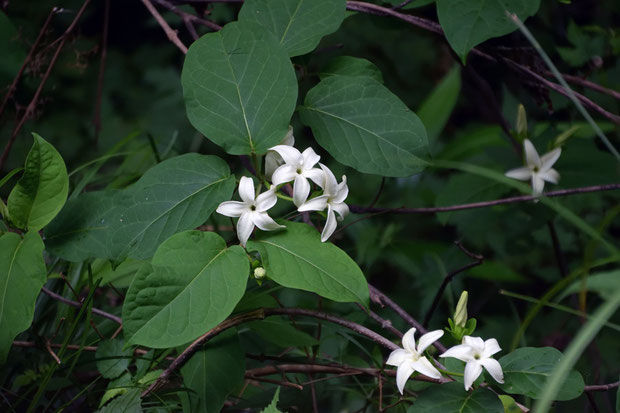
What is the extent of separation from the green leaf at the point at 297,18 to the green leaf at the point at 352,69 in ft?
0.34

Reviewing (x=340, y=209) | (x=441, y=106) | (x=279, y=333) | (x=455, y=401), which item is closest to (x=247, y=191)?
(x=340, y=209)

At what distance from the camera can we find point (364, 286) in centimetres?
76

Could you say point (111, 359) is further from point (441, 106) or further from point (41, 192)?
point (441, 106)

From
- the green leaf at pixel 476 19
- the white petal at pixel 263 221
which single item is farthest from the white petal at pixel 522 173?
the white petal at pixel 263 221

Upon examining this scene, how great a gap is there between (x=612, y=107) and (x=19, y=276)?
1262 mm

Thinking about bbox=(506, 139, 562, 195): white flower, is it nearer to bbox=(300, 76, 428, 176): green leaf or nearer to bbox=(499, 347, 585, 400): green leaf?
bbox=(300, 76, 428, 176): green leaf

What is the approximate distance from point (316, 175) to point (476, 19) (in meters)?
0.35

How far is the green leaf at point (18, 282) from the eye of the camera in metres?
0.77

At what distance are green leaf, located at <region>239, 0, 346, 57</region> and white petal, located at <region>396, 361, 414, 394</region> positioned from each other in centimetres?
50

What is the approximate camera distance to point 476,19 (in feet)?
2.92

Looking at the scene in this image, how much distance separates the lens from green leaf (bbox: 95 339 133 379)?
92cm

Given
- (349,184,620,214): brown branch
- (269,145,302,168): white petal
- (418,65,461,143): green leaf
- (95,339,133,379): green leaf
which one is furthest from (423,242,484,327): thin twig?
(418,65,461,143): green leaf

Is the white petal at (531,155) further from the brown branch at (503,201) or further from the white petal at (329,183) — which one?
the white petal at (329,183)

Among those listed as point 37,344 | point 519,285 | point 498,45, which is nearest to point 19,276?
point 37,344
